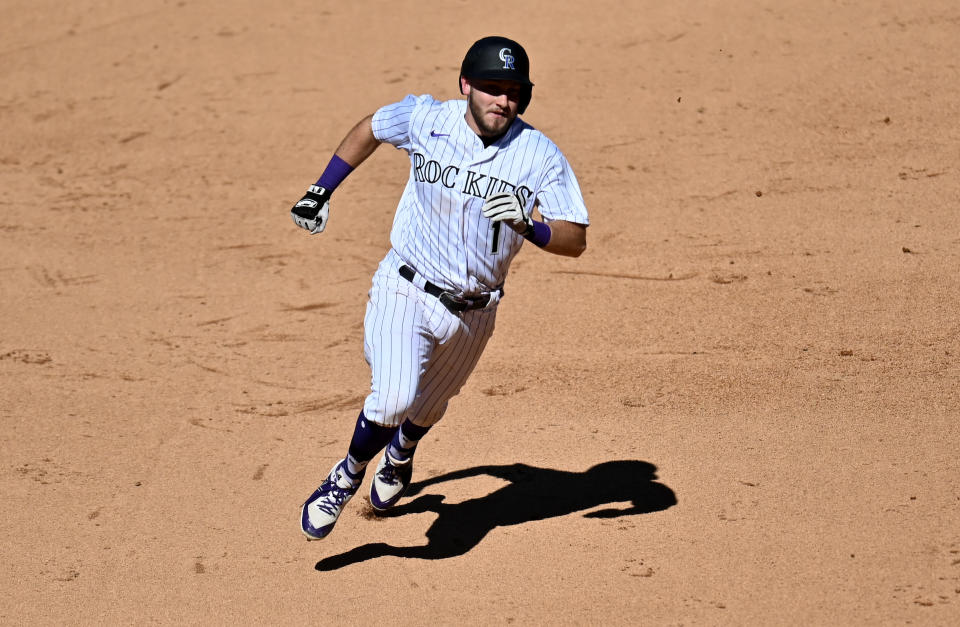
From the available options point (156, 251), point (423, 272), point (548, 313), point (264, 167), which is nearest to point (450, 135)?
point (423, 272)

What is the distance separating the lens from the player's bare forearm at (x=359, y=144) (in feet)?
15.8

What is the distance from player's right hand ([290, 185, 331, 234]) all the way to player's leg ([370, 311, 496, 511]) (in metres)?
0.72

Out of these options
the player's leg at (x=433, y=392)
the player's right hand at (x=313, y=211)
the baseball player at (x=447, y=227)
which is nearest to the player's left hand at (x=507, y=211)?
the baseball player at (x=447, y=227)

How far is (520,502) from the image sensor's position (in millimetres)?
5434

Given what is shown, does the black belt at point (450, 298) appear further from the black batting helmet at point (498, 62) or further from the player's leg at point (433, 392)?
the black batting helmet at point (498, 62)

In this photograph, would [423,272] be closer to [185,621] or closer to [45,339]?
[185,621]

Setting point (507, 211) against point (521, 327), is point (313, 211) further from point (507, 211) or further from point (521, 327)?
point (521, 327)

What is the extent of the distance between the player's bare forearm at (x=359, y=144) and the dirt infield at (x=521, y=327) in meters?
1.68

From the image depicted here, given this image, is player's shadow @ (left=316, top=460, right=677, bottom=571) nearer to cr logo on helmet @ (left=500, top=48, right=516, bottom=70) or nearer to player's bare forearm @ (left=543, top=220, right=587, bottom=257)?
player's bare forearm @ (left=543, top=220, right=587, bottom=257)

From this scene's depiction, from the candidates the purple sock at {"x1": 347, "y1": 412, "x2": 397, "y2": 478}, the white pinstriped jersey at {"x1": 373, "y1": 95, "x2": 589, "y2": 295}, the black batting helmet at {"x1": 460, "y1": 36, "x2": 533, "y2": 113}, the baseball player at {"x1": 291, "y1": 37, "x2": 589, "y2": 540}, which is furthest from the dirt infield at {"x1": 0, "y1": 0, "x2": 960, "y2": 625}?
the black batting helmet at {"x1": 460, "y1": 36, "x2": 533, "y2": 113}

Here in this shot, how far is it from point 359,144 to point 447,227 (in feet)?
2.09

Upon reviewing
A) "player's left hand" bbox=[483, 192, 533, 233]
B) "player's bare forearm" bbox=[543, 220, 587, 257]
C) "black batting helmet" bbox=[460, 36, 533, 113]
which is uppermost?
"black batting helmet" bbox=[460, 36, 533, 113]

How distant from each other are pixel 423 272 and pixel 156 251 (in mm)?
4536

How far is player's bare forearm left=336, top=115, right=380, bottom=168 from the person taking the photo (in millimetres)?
4809
